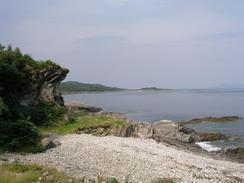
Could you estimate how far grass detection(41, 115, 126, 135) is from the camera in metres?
38.2

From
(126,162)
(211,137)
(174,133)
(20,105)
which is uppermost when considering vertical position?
(20,105)

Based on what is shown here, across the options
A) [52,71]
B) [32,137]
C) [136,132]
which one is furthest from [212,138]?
[32,137]

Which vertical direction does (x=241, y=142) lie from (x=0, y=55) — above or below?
below

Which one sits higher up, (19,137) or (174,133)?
(19,137)

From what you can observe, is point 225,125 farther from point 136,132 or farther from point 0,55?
point 0,55

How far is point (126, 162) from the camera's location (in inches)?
1054

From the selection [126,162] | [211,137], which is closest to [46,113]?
[126,162]

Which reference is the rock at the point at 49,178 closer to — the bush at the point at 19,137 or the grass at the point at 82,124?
the bush at the point at 19,137

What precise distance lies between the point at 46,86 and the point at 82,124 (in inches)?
259

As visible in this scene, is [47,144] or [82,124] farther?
[82,124]

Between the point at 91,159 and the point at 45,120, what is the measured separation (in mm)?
14100

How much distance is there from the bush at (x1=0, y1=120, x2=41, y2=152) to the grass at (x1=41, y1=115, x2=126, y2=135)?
725 centimetres

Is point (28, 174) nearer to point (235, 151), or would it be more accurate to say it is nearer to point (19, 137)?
point (19, 137)

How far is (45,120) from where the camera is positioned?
39562 millimetres
